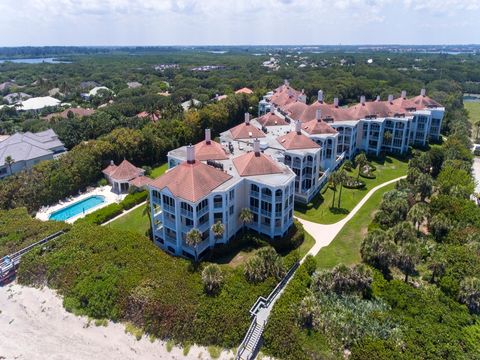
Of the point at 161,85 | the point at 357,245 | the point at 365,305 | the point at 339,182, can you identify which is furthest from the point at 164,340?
the point at 161,85

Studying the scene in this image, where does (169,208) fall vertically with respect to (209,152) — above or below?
below

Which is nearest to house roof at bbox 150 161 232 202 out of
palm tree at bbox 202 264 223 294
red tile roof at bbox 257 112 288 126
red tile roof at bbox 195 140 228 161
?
palm tree at bbox 202 264 223 294

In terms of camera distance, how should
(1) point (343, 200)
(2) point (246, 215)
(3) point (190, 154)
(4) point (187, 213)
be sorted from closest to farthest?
(4) point (187, 213), (2) point (246, 215), (3) point (190, 154), (1) point (343, 200)

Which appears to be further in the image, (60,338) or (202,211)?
(202,211)

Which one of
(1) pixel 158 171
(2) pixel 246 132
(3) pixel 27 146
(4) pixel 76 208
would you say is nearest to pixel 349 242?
(2) pixel 246 132

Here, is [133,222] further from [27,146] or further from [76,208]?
[27,146]

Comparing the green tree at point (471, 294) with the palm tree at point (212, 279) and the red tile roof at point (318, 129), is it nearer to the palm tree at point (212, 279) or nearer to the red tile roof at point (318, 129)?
the palm tree at point (212, 279)
